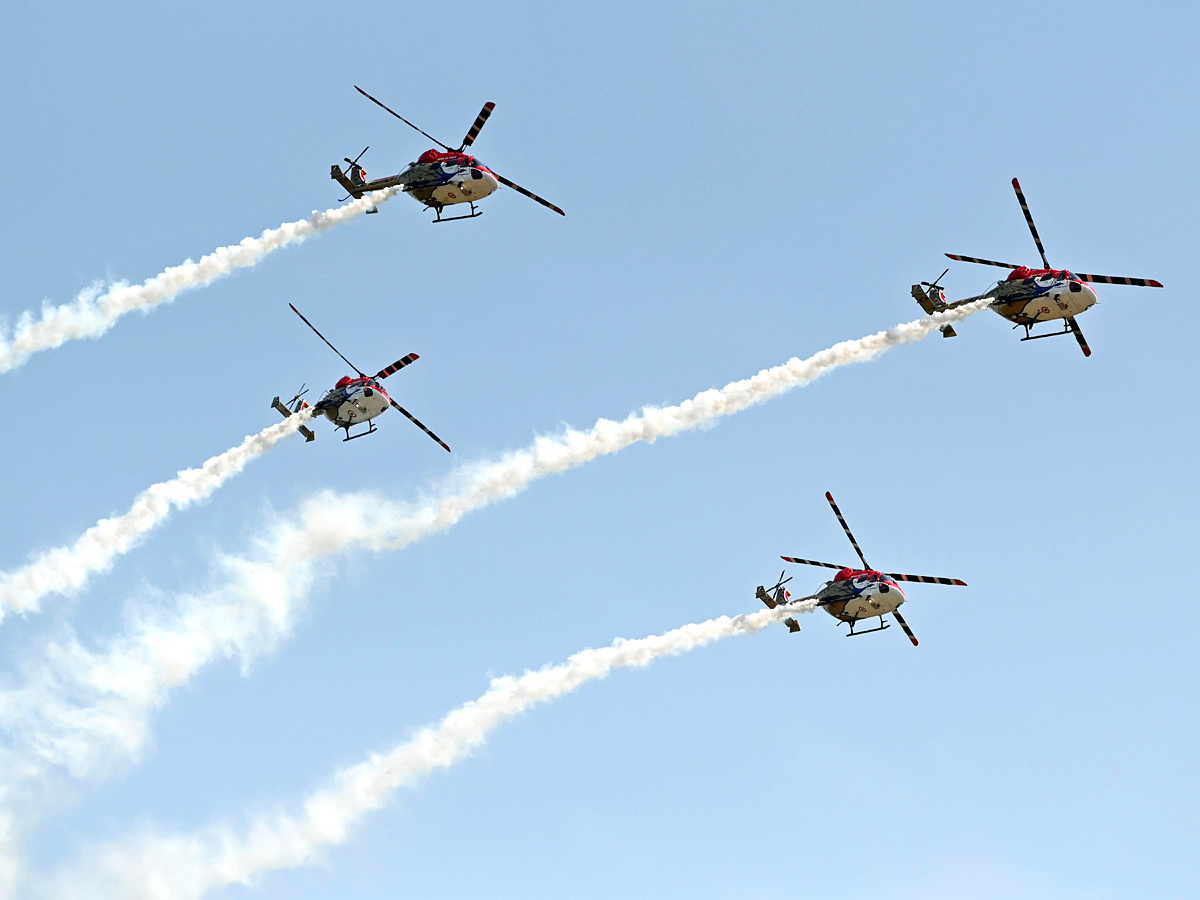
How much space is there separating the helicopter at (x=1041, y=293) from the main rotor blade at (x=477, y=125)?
86.6 feet

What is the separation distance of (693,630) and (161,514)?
3356cm

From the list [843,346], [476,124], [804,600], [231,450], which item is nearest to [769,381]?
[843,346]

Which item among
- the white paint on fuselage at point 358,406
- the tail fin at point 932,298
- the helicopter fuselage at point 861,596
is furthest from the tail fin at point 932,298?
the white paint on fuselage at point 358,406

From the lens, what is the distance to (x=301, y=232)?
95.2 meters

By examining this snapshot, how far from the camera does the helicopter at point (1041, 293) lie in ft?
284

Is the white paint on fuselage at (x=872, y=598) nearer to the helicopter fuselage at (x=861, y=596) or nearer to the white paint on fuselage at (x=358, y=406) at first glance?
the helicopter fuselage at (x=861, y=596)

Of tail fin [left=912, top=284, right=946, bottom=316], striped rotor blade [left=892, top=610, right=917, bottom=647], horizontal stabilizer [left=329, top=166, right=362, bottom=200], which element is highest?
horizontal stabilizer [left=329, top=166, right=362, bottom=200]

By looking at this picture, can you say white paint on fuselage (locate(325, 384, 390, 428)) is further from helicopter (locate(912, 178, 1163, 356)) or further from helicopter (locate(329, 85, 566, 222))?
helicopter (locate(912, 178, 1163, 356))

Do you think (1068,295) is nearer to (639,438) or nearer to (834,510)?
(834,510)

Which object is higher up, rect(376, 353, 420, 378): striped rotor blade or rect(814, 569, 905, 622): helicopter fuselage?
rect(376, 353, 420, 378): striped rotor blade

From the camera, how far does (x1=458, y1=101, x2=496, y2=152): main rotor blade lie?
87938 mm

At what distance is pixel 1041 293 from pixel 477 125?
32171 mm

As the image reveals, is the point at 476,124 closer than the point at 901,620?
Yes

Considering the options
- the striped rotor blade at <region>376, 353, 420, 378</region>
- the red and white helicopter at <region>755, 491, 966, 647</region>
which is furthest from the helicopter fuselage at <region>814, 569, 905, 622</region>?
the striped rotor blade at <region>376, 353, 420, 378</region>
